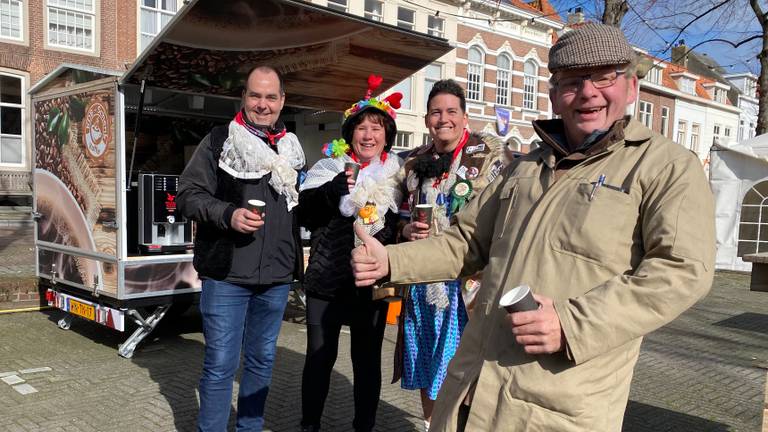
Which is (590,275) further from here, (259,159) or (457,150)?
(259,159)

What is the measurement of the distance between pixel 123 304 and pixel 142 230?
32.0 inches

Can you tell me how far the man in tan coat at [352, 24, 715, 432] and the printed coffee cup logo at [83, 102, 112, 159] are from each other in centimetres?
405

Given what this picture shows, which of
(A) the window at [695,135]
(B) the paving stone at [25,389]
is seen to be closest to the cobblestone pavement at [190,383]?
(B) the paving stone at [25,389]

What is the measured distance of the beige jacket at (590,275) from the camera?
4.69 ft

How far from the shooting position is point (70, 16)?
18938 millimetres

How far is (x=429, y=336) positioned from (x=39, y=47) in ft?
65.0

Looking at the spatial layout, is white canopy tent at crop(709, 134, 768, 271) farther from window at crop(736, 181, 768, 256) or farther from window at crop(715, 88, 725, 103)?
window at crop(715, 88, 725, 103)

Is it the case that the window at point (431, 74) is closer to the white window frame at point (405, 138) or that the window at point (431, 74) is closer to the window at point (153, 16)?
the white window frame at point (405, 138)

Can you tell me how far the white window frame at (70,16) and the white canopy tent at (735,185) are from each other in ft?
59.4

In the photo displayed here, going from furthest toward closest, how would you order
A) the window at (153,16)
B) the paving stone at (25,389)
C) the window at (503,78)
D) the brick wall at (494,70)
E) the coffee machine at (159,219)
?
the window at (503,78), the brick wall at (494,70), the window at (153,16), the coffee machine at (159,219), the paving stone at (25,389)

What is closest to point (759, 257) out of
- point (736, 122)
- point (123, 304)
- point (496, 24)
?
point (123, 304)

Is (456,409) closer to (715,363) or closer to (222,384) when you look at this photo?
(222,384)

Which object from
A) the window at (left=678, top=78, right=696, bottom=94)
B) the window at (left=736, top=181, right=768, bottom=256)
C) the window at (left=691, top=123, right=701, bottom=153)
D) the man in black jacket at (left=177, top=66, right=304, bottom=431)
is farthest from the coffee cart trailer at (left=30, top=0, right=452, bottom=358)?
the window at (left=691, top=123, right=701, bottom=153)

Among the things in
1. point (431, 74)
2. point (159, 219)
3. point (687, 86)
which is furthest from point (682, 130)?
point (159, 219)
